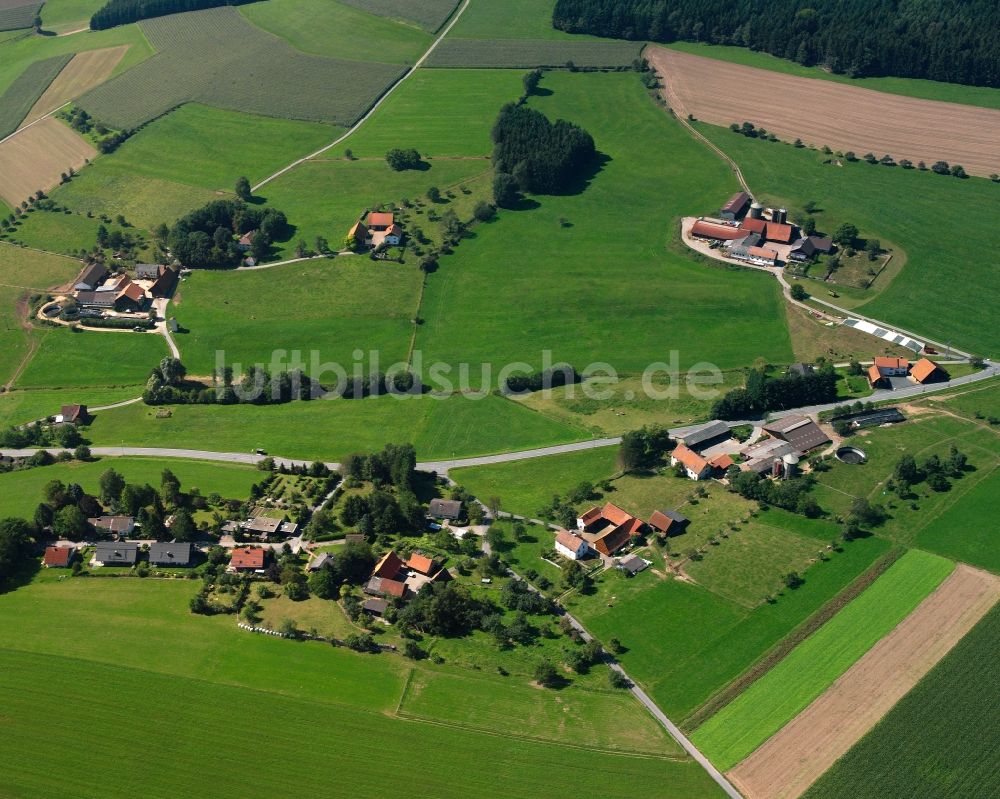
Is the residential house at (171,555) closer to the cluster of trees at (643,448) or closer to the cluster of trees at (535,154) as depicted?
the cluster of trees at (643,448)

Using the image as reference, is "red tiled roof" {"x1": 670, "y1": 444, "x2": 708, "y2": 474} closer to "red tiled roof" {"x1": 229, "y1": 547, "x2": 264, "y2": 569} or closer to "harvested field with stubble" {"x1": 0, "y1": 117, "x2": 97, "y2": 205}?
"red tiled roof" {"x1": 229, "y1": 547, "x2": 264, "y2": 569}

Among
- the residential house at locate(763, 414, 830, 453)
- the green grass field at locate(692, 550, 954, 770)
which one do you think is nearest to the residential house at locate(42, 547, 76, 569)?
the green grass field at locate(692, 550, 954, 770)

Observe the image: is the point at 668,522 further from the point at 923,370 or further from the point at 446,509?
the point at 923,370

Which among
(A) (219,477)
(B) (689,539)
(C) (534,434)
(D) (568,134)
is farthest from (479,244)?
(B) (689,539)

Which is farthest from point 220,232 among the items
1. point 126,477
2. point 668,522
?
point 668,522

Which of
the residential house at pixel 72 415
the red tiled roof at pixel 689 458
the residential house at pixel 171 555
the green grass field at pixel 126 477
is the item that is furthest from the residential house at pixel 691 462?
the residential house at pixel 72 415
